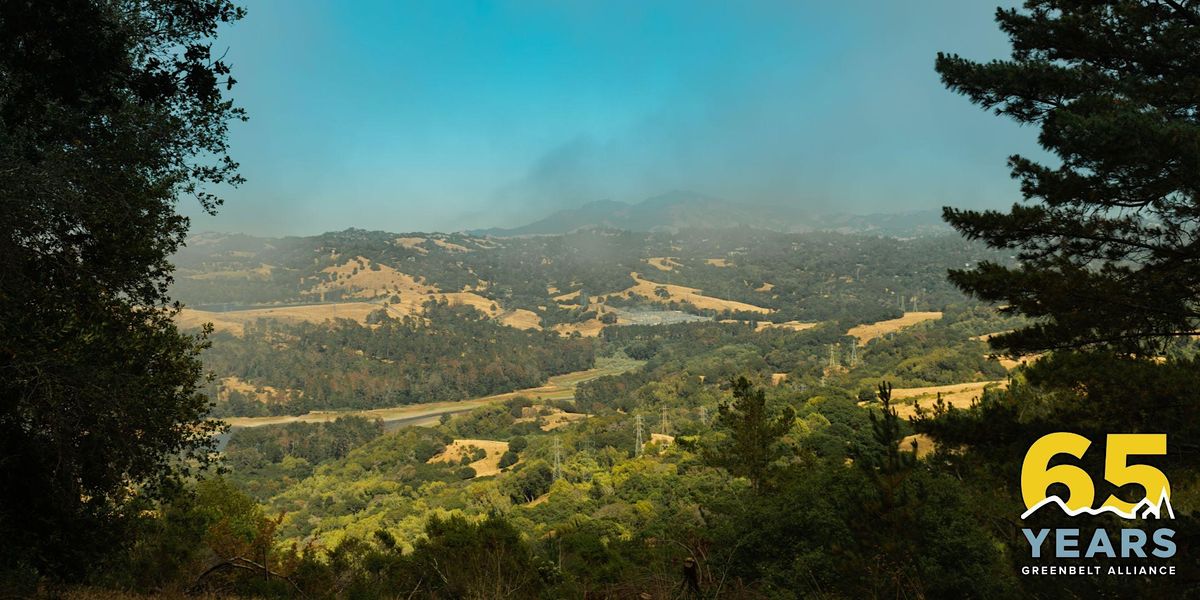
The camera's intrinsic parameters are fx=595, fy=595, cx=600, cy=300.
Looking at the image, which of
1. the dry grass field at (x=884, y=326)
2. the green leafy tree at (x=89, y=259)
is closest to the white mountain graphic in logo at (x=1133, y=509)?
the green leafy tree at (x=89, y=259)

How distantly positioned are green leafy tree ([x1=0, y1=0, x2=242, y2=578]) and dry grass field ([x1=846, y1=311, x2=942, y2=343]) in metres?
120

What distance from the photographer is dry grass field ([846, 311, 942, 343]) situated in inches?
4692

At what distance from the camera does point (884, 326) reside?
127250 mm

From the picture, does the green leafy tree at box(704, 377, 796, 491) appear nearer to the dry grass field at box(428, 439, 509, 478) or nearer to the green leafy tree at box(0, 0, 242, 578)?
the green leafy tree at box(0, 0, 242, 578)

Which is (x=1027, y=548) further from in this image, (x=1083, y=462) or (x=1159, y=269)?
(x=1159, y=269)

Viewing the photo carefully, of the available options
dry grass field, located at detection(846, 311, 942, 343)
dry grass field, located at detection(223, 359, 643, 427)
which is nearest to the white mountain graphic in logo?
dry grass field, located at detection(223, 359, 643, 427)

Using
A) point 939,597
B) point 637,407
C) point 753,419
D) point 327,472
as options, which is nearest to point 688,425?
point 637,407

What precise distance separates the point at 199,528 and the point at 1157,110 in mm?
19073

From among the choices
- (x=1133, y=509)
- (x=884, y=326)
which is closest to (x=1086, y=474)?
(x=1133, y=509)

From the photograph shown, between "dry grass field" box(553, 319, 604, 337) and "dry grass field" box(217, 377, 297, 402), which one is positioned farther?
"dry grass field" box(553, 319, 604, 337)

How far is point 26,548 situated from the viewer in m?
6.70

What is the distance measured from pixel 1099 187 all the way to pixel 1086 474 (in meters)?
3.02

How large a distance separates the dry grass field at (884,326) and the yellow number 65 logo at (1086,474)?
117m

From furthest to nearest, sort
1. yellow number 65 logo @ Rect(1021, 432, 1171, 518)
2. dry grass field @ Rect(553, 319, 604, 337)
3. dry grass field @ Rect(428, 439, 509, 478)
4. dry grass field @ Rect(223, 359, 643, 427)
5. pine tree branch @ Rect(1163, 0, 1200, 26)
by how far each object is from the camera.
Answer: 1. dry grass field @ Rect(553, 319, 604, 337)
2. dry grass field @ Rect(223, 359, 643, 427)
3. dry grass field @ Rect(428, 439, 509, 478)
4. pine tree branch @ Rect(1163, 0, 1200, 26)
5. yellow number 65 logo @ Rect(1021, 432, 1171, 518)
